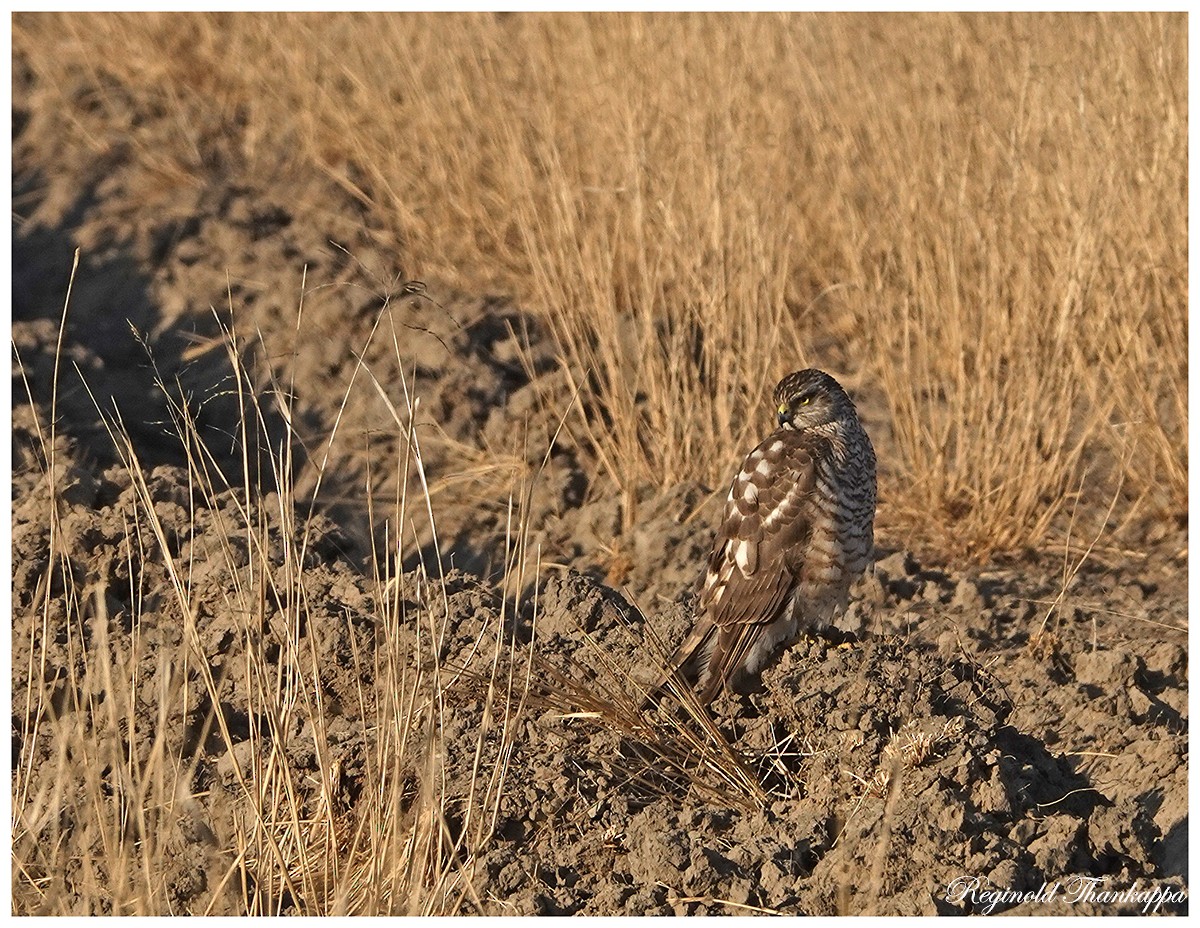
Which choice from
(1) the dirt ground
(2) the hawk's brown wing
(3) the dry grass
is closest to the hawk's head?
(2) the hawk's brown wing

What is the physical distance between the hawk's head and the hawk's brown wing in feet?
0.20

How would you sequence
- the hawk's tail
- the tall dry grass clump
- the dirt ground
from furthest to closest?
the tall dry grass clump < the hawk's tail < the dirt ground

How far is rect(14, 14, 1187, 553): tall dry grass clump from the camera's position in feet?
18.8

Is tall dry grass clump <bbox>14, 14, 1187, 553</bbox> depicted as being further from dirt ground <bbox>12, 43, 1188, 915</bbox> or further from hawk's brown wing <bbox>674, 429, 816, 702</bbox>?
hawk's brown wing <bbox>674, 429, 816, 702</bbox>

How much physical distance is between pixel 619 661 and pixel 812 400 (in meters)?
0.94

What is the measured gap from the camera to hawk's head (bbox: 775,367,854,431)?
4484 millimetres

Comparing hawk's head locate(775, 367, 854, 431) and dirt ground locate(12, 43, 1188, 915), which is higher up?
hawk's head locate(775, 367, 854, 431)

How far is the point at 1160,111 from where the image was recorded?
18.9 feet

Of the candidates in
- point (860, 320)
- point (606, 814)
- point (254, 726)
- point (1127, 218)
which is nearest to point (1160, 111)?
point (1127, 218)

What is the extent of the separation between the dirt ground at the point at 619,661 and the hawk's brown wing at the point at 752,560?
5.1 inches

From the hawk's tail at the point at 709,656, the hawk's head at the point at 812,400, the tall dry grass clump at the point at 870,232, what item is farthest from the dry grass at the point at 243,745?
the tall dry grass clump at the point at 870,232

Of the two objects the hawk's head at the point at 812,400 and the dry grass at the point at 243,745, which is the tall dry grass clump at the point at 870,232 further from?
the dry grass at the point at 243,745

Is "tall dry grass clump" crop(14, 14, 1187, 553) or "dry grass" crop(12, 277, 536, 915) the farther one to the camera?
"tall dry grass clump" crop(14, 14, 1187, 553)

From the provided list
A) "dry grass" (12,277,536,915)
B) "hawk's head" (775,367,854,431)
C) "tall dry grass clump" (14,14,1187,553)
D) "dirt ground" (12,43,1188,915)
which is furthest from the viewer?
"tall dry grass clump" (14,14,1187,553)
